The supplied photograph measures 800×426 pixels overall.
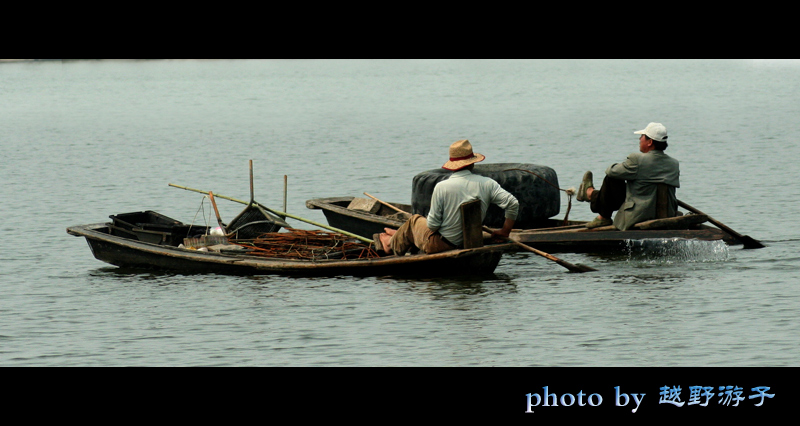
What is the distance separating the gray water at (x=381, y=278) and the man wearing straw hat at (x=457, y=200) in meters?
0.53

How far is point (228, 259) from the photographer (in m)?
13.7

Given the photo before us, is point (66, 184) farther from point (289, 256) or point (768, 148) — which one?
point (768, 148)

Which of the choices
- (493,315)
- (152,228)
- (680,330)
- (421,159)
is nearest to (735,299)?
(680,330)

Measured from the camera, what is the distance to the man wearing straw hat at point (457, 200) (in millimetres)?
12688

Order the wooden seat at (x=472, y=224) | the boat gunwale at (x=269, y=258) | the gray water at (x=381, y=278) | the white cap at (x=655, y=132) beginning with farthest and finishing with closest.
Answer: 1. the white cap at (x=655, y=132)
2. the boat gunwale at (x=269, y=258)
3. the wooden seat at (x=472, y=224)
4. the gray water at (x=381, y=278)

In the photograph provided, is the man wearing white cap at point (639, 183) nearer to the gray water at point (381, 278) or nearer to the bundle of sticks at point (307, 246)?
the gray water at point (381, 278)

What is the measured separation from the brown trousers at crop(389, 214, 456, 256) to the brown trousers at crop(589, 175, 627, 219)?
2.33 m

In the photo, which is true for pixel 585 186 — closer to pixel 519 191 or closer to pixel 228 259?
pixel 519 191

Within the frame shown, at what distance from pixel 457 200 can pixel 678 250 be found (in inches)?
127

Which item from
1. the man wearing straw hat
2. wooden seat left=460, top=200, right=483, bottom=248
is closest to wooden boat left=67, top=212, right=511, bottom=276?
wooden seat left=460, top=200, right=483, bottom=248

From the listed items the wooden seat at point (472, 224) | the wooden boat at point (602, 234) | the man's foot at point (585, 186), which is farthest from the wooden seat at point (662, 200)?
the wooden seat at point (472, 224)

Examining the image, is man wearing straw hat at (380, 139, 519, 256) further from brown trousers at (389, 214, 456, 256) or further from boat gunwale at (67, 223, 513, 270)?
boat gunwale at (67, 223, 513, 270)

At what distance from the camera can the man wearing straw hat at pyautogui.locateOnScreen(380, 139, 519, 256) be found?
1269 centimetres

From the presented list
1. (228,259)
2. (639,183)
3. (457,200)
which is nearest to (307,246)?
(228,259)
